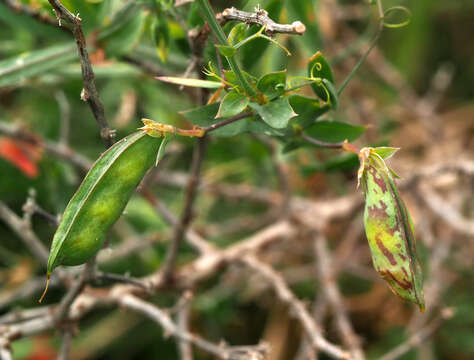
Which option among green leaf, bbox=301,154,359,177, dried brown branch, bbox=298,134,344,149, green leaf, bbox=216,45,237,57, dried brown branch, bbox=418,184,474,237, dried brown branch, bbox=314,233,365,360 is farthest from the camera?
dried brown branch, bbox=418,184,474,237

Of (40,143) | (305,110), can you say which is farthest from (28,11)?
(305,110)

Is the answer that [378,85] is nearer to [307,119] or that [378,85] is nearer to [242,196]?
[242,196]

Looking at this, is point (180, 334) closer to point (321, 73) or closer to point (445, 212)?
point (321, 73)

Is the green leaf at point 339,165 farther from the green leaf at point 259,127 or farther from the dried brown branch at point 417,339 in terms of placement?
the dried brown branch at point 417,339

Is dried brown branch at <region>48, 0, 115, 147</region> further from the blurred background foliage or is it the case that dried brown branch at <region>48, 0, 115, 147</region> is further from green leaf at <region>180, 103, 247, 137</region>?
the blurred background foliage

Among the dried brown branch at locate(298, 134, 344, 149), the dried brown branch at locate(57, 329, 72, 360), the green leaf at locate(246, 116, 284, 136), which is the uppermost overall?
the green leaf at locate(246, 116, 284, 136)

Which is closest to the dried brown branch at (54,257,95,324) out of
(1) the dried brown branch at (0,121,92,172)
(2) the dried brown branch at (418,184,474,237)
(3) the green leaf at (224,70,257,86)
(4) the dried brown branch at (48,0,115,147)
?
(4) the dried brown branch at (48,0,115,147)

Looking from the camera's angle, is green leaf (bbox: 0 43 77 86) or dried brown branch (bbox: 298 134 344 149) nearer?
dried brown branch (bbox: 298 134 344 149)
